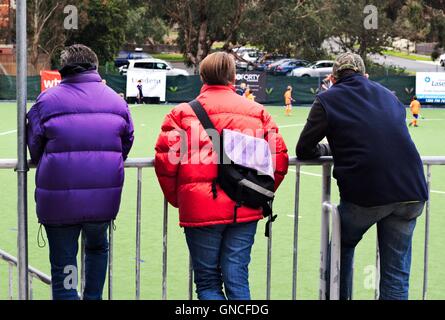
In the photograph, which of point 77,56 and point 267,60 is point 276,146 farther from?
point 267,60

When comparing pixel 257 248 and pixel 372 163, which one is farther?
pixel 257 248

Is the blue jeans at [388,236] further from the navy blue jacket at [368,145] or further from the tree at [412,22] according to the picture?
the tree at [412,22]

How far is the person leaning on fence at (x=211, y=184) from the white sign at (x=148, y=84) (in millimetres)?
36619

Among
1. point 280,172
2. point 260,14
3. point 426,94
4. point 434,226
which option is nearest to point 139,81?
point 426,94

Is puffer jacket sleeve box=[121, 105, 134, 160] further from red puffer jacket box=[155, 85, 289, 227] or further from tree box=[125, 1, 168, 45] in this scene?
tree box=[125, 1, 168, 45]

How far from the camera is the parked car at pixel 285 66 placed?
63.9 meters

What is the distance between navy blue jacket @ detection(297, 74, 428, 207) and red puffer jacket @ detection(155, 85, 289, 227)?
420 mm

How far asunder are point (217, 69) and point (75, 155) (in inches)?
41.0

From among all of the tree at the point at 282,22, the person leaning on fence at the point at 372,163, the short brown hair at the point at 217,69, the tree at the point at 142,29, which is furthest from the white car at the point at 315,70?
the short brown hair at the point at 217,69

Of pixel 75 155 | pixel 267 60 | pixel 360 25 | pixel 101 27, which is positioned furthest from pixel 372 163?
pixel 267 60

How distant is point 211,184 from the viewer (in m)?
5.61
